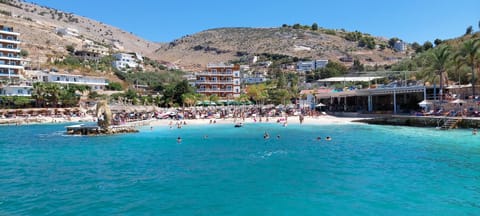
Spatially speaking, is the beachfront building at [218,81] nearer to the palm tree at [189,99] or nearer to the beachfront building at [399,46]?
the palm tree at [189,99]

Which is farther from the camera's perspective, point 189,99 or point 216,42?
point 216,42

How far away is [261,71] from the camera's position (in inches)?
5007

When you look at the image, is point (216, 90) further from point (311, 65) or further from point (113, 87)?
point (311, 65)

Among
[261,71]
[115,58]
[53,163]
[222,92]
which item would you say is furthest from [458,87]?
[115,58]

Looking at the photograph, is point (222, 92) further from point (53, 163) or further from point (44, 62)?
point (53, 163)

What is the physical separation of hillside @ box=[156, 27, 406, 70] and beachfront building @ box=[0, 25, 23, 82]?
7678cm

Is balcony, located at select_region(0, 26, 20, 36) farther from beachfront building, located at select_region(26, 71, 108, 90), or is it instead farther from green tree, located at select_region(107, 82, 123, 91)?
green tree, located at select_region(107, 82, 123, 91)

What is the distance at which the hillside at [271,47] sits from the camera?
142 meters

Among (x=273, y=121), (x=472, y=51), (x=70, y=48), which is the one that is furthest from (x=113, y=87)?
(x=472, y=51)

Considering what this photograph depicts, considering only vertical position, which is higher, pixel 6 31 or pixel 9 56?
pixel 6 31

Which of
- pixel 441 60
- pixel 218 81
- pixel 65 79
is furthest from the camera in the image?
pixel 218 81

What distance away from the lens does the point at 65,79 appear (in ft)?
246

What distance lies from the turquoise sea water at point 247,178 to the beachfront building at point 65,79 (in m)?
49.3

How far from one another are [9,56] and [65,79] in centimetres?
1022
